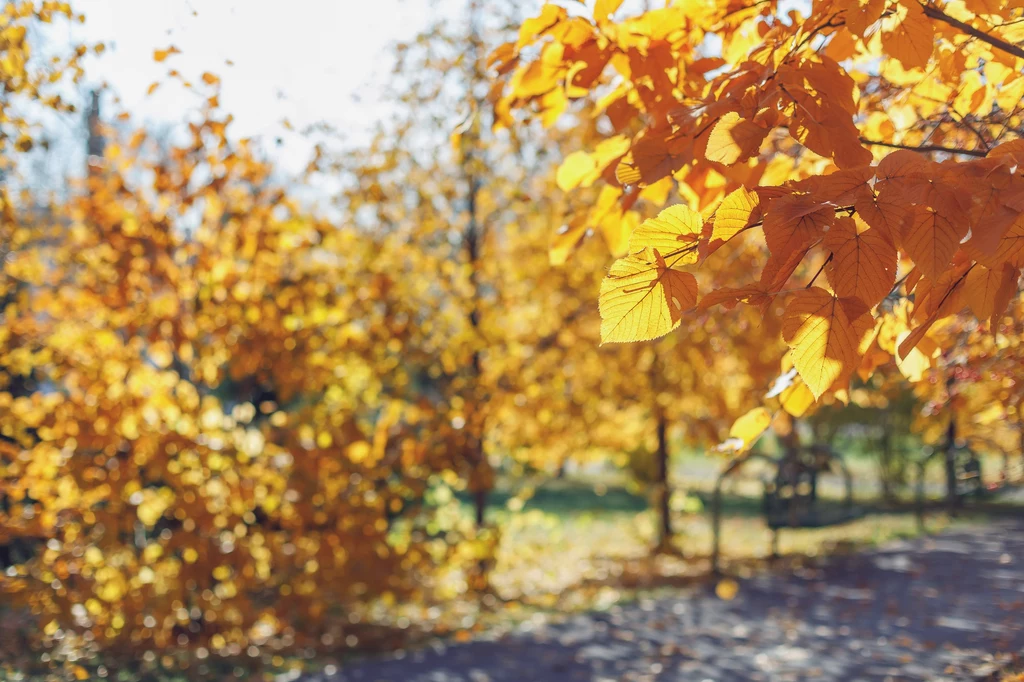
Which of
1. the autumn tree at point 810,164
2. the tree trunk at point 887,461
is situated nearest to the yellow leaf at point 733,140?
the autumn tree at point 810,164

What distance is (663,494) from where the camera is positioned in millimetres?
10047

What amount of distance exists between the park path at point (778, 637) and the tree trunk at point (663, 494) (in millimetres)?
2123

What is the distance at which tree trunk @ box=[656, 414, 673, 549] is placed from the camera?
9.95 metres

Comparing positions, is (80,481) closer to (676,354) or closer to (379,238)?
(379,238)

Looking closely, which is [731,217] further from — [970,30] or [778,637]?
[778,637]

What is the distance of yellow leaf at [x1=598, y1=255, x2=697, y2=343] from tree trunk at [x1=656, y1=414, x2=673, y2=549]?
8413 mm

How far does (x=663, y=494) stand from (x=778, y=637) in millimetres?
4301

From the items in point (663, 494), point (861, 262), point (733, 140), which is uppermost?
point (733, 140)

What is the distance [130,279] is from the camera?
18.1ft

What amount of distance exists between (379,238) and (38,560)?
3559 mm

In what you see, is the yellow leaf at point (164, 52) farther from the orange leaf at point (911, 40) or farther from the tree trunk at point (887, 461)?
the tree trunk at point (887, 461)

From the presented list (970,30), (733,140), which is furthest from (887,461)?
(733,140)

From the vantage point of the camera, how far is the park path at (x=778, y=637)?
4.90m

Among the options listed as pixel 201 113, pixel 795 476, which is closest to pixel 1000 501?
pixel 795 476
